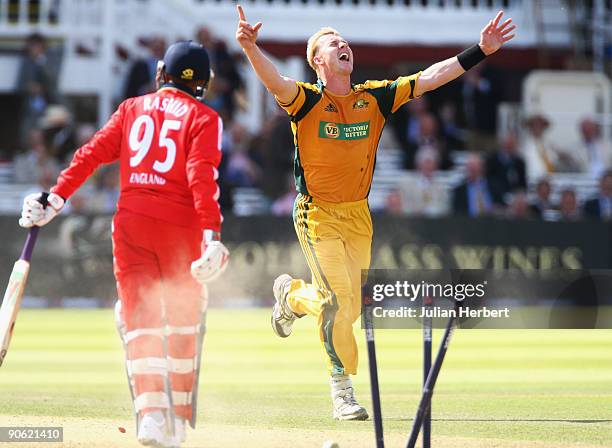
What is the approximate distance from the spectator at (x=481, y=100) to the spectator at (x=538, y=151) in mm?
659

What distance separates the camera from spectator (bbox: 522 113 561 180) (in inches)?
879

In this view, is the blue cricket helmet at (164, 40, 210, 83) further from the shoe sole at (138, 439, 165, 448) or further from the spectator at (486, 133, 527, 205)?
the spectator at (486, 133, 527, 205)

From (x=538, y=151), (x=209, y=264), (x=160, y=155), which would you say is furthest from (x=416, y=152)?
(x=209, y=264)

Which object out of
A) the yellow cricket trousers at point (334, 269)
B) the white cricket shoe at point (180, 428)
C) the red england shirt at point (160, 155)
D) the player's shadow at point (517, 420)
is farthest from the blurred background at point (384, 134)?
the white cricket shoe at point (180, 428)

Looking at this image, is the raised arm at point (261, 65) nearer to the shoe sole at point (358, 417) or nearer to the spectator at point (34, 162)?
the shoe sole at point (358, 417)

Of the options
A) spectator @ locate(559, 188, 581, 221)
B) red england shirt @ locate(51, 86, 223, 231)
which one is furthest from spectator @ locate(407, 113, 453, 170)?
red england shirt @ locate(51, 86, 223, 231)

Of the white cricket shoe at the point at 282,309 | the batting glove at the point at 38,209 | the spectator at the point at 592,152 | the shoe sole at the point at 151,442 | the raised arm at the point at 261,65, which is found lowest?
the shoe sole at the point at 151,442

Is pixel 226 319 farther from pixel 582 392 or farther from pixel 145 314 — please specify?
pixel 145 314

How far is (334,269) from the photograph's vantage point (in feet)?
29.4

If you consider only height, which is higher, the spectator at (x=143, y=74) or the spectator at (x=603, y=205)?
the spectator at (x=143, y=74)

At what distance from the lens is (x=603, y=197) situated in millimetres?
20312

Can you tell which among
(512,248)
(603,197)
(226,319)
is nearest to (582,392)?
(226,319)

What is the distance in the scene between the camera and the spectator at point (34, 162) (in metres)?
20.6

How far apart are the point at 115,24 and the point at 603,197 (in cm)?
892
